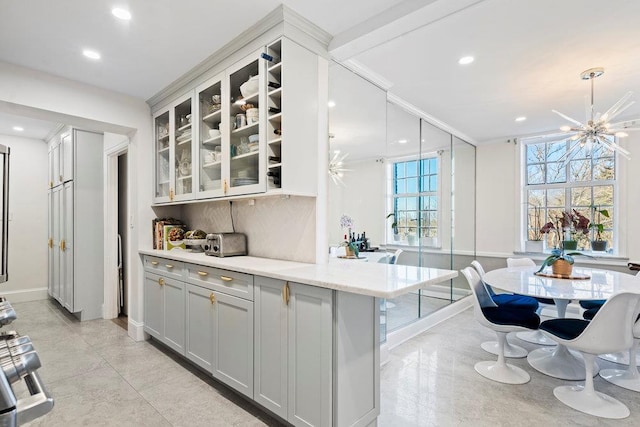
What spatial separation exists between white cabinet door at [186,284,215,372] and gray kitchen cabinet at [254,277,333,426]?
0.56 metres

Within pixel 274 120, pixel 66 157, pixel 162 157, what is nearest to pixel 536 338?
pixel 274 120

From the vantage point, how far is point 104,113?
321cm

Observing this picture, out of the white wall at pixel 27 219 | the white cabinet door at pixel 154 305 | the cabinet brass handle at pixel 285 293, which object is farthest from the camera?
the white wall at pixel 27 219

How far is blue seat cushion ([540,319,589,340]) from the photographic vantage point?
2.42 meters

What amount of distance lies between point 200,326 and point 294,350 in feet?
3.46

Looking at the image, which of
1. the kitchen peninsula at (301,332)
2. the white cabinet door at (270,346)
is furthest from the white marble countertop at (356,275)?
the white cabinet door at (270,346)

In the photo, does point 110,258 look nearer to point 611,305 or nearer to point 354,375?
point 354,375

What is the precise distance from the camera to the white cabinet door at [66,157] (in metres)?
4.14

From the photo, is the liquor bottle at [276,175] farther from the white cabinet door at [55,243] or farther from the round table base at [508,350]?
the white cabinet door at [55,243]

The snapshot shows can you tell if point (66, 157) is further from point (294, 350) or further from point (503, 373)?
point (503, 373)

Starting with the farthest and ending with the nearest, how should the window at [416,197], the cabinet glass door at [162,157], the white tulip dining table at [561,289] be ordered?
the window at [416,197], the cabinet glass door at [162,157], the white tulip dining table at [561,289]

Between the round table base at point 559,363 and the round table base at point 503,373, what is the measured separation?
0.24 m

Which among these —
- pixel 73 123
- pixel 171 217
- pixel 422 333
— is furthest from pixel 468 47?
pixel 73 123

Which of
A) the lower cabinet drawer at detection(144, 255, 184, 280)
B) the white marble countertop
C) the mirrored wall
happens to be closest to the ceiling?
the mirrored wall
